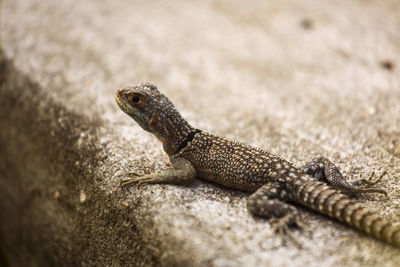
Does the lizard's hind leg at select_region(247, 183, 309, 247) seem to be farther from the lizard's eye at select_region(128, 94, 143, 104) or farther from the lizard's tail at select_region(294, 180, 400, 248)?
the lizard's eye at select_region(128, 94, 143, 104)

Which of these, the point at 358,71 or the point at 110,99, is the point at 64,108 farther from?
the point at 358,71

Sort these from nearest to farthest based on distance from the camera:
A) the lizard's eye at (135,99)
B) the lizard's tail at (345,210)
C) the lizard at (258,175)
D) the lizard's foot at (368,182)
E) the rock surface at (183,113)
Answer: the lizard's tail at (345,210) → the lizard at (258,175) → the rock surface at (183,113) → the lizard's foot at (368,182) → the lizard's eye at (135,99)

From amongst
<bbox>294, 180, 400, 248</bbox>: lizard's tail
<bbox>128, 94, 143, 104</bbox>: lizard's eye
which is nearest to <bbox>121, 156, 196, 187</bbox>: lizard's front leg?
<bbox>128, 94, 143, 104</bbox>: lizard's eye


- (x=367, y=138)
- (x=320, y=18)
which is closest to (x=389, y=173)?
(x=367, y=138)

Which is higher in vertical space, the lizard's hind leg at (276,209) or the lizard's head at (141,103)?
the lizard's head at (141,103)

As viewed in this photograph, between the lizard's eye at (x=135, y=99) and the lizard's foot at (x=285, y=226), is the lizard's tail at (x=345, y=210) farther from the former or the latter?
the lizard's eye at (x=135, y=99)

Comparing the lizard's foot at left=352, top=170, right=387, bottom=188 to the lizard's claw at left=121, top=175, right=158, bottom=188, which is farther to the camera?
the lizard's foot at left=352, top=170, right=387, bottom=188

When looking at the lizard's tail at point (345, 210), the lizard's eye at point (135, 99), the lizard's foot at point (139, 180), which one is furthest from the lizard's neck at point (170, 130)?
the lizard's tail at point (345, 210)

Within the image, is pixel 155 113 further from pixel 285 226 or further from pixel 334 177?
pixel 334 177
